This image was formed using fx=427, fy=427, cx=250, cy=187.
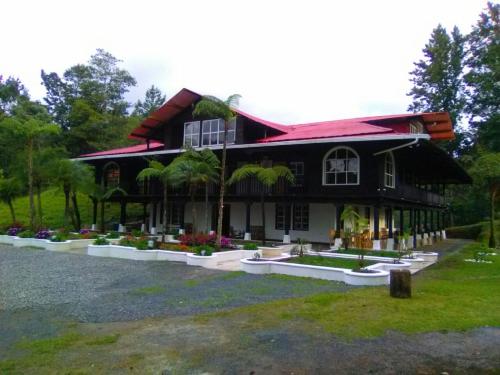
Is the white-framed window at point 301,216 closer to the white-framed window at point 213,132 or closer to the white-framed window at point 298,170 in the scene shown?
the white-framed window at point 298,170

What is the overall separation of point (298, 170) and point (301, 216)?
2.24m

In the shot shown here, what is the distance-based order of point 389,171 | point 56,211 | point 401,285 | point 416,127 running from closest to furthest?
1. point 401,285
2. point 389,171
3. point 416,127
4. point 56,211

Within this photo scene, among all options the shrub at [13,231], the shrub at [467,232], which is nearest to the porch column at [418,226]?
the shrub at [467,232]

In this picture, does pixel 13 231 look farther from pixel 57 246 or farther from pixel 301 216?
pixel 301 216

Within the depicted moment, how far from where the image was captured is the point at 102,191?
24.2 m

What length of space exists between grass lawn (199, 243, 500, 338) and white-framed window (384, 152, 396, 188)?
8.78 metres

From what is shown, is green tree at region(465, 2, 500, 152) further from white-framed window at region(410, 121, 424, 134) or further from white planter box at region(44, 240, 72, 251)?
white planter box at region(44, 240, 72, 251)

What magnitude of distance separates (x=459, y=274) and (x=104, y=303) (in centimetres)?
942

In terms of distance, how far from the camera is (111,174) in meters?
27.5

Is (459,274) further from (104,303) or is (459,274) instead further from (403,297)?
(104,303)

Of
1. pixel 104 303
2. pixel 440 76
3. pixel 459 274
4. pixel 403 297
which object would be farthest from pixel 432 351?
pixel 440 76

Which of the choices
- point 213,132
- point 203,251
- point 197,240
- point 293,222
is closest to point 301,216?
point 293,222

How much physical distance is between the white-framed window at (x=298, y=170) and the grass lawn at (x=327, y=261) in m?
6.52

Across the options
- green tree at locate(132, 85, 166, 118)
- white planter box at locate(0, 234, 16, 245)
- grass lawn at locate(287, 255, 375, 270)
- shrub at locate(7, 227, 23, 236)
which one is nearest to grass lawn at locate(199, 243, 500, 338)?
grass lawn at locate(287, 255, 375, 270)
